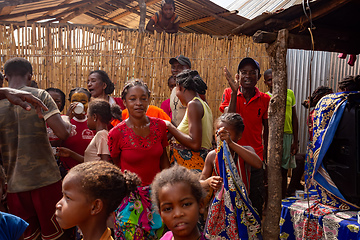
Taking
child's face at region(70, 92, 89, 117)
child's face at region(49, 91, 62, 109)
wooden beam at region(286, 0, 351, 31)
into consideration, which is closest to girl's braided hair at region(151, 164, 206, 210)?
wooden beam at region(286, 0, 351, 31)

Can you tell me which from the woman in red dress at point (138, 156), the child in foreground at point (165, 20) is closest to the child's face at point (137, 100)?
the woman in red dress at point (138, 156)

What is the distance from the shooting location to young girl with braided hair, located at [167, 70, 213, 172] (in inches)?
130

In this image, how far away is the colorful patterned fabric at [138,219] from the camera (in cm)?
275

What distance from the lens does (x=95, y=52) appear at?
6523mm

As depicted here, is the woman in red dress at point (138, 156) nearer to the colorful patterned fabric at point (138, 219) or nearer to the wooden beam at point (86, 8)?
the colorful patterned fabric at point (138, 219)

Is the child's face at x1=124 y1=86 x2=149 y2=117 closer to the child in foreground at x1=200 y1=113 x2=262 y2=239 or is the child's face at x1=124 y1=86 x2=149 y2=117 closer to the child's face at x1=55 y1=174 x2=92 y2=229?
the child in foreground at x1=200 y1=113 x2=262 y2=239

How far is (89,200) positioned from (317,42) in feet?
9.85

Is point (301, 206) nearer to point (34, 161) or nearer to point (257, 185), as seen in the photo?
point (257, 185)

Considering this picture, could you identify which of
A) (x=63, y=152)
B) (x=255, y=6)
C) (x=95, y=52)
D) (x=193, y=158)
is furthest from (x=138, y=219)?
(x=255, y=6)

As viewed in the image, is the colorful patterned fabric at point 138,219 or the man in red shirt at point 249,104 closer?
the colorful patterned fabric at point 138,219

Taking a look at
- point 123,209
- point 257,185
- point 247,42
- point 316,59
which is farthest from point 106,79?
point 316,59

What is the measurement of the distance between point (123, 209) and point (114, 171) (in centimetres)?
72

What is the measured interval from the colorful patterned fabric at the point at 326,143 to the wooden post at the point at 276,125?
13.7 inches

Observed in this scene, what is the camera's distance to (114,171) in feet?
7.35
